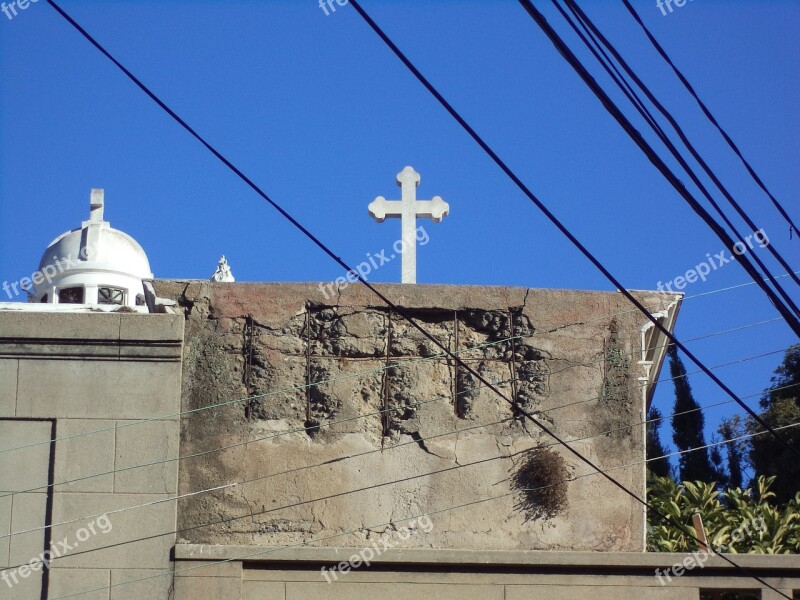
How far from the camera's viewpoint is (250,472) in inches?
478

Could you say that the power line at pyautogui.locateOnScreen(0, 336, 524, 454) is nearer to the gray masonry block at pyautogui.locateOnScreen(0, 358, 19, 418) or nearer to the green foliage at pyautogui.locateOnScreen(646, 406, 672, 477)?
the gray masonry block at pyautogui.locateOnScreen(0, 358, 19, 418)

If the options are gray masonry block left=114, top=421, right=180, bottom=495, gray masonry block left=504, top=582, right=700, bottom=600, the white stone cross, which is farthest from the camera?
the white stone cross

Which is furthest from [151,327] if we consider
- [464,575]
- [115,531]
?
[464,575]

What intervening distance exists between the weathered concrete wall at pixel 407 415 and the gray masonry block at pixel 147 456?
0.45 ft

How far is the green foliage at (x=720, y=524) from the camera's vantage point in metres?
13.2

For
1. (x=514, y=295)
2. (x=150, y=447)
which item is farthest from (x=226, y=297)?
(x=514, y=295)

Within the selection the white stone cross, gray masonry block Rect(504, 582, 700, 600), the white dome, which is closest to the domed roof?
the white dome

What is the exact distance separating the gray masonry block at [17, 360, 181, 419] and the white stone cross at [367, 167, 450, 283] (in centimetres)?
293

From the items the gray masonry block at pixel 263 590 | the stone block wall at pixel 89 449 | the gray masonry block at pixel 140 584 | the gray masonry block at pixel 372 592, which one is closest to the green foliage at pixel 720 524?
the gray masonry block at pixel 372 592

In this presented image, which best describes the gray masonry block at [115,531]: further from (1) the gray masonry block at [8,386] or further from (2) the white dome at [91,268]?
(2) the white dome at [91,268]

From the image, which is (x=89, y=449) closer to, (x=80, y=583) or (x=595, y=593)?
(x=80, y=583)

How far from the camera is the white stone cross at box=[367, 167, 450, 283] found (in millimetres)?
13898

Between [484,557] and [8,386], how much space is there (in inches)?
178

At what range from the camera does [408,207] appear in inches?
550
